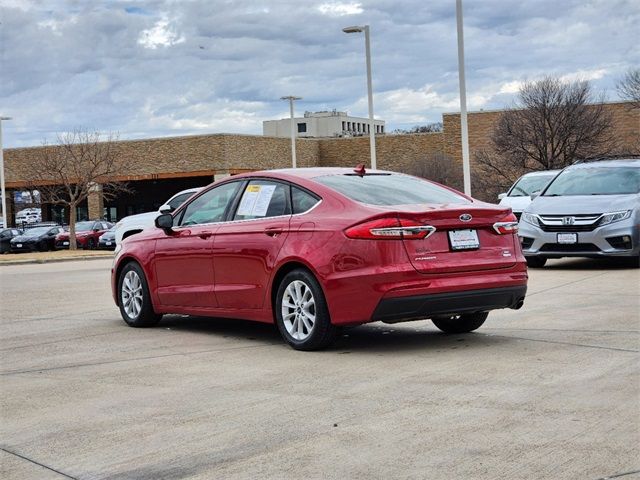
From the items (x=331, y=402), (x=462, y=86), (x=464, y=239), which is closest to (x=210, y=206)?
(x=464, y=239)

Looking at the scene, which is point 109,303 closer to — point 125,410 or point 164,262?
point 164,262

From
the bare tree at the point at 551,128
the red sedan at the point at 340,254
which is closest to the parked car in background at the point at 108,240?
the bare tree at the point at 551,128

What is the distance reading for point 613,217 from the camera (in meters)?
16.0

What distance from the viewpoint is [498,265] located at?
8555 millimetres

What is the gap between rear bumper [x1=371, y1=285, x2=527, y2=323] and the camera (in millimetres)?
8047

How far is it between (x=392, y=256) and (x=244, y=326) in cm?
292

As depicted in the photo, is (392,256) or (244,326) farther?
(244,326)

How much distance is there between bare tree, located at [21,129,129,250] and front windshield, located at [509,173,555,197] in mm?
21457

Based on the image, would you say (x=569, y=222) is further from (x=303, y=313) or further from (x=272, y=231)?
(x=303, y=313)

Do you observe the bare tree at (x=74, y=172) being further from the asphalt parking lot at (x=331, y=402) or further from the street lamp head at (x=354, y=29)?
the asphalt parking lot at (x=331, y=402)

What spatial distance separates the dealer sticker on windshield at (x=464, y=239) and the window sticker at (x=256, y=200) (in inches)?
71.8

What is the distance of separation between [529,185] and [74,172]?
30135 mm

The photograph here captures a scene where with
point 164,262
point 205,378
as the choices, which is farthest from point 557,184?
point 205,378

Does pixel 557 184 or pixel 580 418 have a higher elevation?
pixel 557 184
